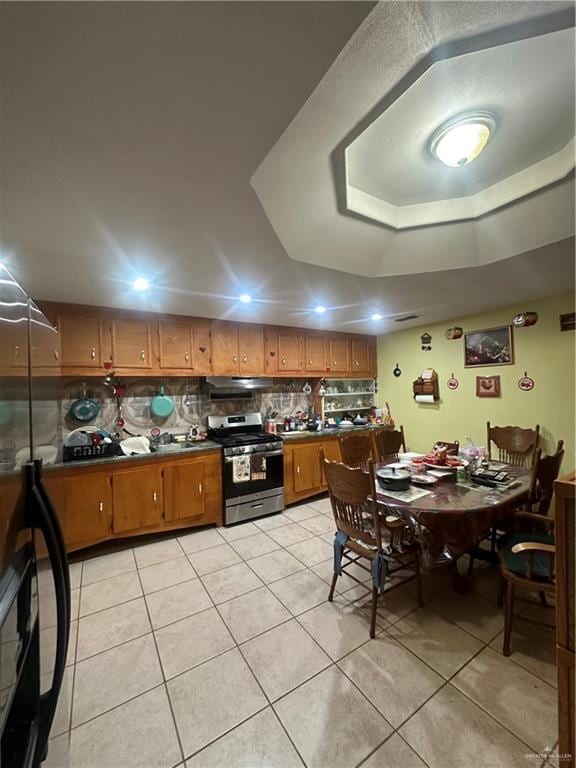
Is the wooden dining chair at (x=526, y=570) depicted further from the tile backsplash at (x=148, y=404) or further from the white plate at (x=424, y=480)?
the tile backsplash at (x=148, y=404)

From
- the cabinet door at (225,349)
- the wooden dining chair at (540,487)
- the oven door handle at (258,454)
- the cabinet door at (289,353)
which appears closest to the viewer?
the wooden dining chair at (540,487)

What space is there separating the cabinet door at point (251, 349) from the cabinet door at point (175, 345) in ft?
2.00

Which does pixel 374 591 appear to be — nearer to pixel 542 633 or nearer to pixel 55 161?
pixel 542 633

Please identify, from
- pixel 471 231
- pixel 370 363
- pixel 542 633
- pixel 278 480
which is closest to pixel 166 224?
pixel 471 231

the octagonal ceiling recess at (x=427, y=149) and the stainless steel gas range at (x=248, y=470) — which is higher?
the octagonal ceiling recess at (x=427, y=149)

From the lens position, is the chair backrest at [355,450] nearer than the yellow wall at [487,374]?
Yes

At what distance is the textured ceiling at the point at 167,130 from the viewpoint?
70 centimetres

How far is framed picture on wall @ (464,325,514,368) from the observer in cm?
327

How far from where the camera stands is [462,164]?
1.57 metres

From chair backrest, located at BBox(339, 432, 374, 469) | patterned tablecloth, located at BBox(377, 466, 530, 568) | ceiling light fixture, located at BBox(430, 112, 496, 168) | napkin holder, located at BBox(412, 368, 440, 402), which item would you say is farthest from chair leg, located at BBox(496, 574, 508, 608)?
ceiling light fixture, located at BBox(430, 112, 496, 168)

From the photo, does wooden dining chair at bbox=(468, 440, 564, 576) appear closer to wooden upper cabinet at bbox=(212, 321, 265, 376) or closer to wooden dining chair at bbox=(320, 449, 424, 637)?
wooden dining chair at bbox=(320, 449, 424, 637)

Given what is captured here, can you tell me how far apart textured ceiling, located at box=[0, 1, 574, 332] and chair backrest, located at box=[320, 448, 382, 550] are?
143 centimetres

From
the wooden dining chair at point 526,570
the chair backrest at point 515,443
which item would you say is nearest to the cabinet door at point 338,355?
the chair backrest at point 515,443

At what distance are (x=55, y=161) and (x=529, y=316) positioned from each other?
13.0 feet
